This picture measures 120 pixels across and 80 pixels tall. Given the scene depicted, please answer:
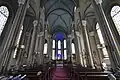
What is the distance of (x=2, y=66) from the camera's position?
21.9 feet

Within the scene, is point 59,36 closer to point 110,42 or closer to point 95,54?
point 95,54

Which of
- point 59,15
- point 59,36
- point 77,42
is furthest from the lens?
point 59,36

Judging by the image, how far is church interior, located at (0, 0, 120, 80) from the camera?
22.0 feet

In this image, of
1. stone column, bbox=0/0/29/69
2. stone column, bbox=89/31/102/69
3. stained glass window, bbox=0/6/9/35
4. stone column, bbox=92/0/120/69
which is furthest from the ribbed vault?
stone column, bbox=92/0/120/69

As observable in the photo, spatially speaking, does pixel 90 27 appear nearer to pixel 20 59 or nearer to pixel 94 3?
pixel 94 3

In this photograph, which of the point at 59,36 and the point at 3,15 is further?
the point at 59,36

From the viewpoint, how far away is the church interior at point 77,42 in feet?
22.0

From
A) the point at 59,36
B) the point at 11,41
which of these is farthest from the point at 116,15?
the point at 59,36

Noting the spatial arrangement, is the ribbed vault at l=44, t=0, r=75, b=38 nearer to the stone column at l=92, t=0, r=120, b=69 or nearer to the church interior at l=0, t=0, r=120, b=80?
the church interior at l=0, t=0, r=120, b=80

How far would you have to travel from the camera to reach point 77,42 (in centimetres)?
1764

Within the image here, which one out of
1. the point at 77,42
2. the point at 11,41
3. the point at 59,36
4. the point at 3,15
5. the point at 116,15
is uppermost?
the point at 59,36

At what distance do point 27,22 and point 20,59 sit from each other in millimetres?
6148

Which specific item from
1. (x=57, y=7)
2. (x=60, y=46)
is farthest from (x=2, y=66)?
(x=60, y=46)

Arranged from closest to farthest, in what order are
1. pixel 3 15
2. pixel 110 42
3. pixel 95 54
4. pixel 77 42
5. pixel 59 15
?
pixel 110 42 < pixel 3 15 < pixel 95 54 < pixel 77 42 < pixel 59 15
